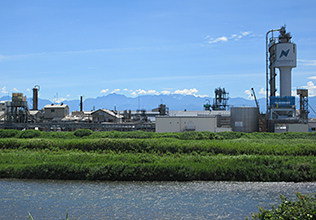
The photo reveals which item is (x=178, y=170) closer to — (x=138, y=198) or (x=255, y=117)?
(x=138, y=198)

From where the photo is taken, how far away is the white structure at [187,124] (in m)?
49.3

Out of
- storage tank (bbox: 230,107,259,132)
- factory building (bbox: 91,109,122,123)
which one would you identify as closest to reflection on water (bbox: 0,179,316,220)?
storage tank (bbox: 230,107,259,132)

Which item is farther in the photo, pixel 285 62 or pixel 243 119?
pixel 285 62

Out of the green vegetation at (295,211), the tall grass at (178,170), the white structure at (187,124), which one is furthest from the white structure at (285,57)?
the green vegetation at (295,211)

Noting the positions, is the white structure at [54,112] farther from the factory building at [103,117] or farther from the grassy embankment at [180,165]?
the grassy embankment at [180,165]

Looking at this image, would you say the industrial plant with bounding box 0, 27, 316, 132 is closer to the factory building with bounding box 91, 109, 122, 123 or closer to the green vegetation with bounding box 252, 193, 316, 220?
the factory building with bounding box 91, 109, 122, 123

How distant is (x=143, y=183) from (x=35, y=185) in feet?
21.7

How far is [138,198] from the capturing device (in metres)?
18.2

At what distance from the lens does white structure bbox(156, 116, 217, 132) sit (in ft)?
162

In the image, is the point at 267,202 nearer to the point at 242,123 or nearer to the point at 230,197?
the point at 230,197

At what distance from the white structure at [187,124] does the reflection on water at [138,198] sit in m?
27.1


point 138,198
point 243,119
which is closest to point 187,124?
point 243,119

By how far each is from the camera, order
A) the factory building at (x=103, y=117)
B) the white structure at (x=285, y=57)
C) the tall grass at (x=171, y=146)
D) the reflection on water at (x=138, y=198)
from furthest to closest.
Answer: the factory building at (x=103, y=117) → the white structure at (x=285, y=57) → the tall grass at (x=171, y=146) → the reflection on water at (x=138, y=198)

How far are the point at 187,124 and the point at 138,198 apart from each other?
31608 millimetres
